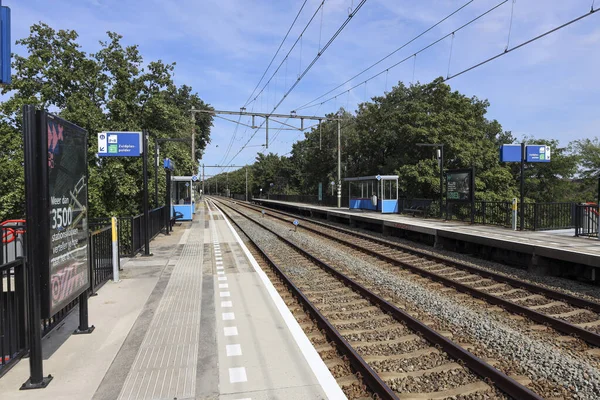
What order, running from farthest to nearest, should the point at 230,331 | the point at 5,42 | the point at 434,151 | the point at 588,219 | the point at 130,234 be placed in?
the point at 434,151 < the point at 588,219 < the point at 130,234 < the point at 230,331 < the point at 5,42

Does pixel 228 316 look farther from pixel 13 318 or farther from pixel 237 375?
pixel 13 318

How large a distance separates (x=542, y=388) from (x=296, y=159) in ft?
246

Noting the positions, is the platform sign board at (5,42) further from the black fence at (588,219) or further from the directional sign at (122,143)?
the black fence at (588,219)

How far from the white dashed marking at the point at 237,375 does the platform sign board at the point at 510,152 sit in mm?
16428

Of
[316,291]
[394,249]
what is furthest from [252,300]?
[394,249]

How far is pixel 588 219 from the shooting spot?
1373 centimetres

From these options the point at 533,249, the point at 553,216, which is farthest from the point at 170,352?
the point at 553,216

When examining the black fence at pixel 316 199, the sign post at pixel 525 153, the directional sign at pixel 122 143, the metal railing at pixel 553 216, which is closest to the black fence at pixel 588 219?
the metal railing at pixel 553 216

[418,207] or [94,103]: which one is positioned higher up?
[94,103]

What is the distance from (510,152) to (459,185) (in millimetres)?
2798

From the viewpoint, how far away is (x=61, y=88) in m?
19.8

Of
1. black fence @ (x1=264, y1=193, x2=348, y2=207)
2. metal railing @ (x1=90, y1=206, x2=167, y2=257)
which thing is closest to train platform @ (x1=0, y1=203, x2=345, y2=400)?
metal railing @ (x1=90, y1=206, x2=167, y2=257)

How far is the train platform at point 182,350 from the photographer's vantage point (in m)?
3.79

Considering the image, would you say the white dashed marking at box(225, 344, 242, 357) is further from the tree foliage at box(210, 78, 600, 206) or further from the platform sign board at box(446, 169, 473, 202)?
the tree foliage at box(210, 78, 600, 206)
